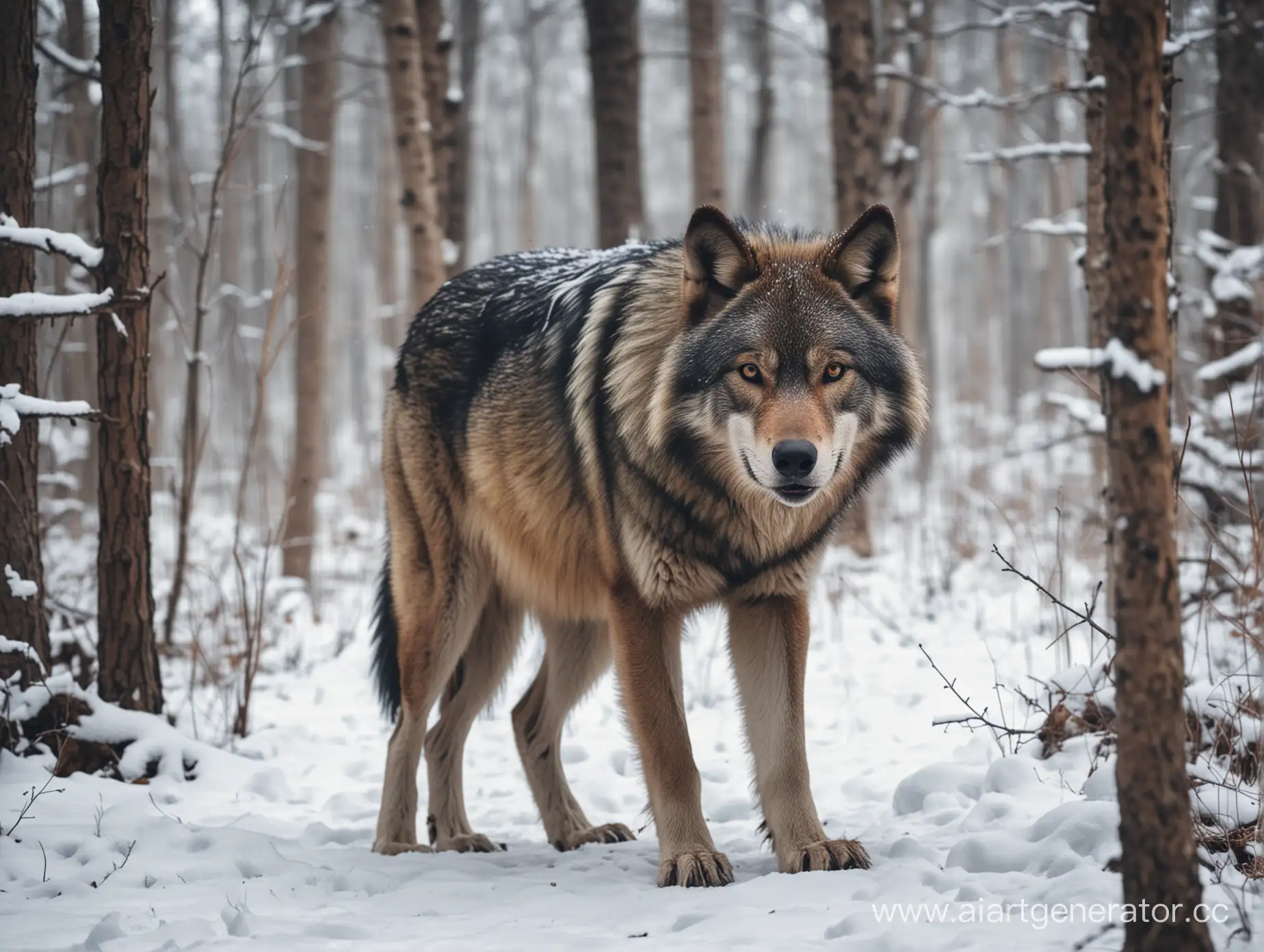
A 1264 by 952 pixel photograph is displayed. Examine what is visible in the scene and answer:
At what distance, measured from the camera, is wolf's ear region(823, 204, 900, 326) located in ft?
11.5

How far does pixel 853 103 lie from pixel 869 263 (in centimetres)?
611

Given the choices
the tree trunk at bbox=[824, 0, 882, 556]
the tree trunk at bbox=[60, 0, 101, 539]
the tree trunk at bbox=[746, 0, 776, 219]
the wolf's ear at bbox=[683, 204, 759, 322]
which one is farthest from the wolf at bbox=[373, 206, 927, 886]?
the tree trunk at bbox=[746, 0, 776, 219]

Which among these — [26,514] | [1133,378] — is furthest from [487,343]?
[1133,378]

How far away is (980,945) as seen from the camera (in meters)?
2.49

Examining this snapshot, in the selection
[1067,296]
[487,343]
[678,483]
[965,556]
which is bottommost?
[965,556]

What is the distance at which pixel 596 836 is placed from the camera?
13.7 feet

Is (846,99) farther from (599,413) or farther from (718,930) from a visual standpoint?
(718,930)

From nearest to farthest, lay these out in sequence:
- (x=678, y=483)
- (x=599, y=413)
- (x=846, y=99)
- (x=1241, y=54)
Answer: (x=678, y=483) → (x=599, y=413) → (x=1241, y=54) → (x=846, y=99)

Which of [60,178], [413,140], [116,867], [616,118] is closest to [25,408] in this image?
[116,867]

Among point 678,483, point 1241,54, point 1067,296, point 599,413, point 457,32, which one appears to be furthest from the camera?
point 1067,296

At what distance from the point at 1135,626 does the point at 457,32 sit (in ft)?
54.4

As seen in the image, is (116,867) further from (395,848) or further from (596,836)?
(596,836)

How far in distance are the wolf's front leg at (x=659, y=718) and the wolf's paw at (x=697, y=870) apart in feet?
0.15

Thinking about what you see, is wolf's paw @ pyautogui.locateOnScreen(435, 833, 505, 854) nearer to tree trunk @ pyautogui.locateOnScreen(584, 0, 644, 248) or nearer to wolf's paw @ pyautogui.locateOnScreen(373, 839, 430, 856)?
wolf's paw @ pyautogui.locateOnScreen(373, 839, 430, 856)
